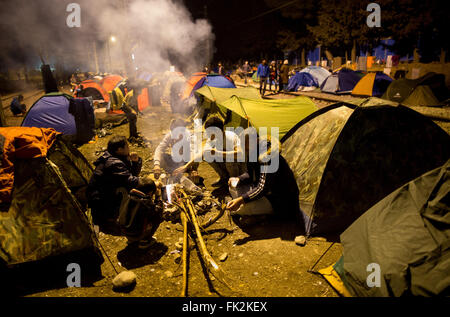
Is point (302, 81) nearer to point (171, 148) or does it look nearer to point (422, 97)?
point (422, 97)

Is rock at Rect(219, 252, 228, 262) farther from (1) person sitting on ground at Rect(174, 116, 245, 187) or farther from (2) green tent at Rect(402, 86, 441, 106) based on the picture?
(2) green tent at Rect(402, 86, 441, 106)

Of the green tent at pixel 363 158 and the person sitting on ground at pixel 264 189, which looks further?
the person sitting on ground at pixel 264 189

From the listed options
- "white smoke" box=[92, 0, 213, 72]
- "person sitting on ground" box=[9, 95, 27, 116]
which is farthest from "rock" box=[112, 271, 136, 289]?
"person sitting on ground" box=[9, 95, 27, 116]

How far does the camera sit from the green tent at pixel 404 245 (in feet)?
7.23

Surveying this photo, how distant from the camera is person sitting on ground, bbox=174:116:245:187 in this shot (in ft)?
16.1

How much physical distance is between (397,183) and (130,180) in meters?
3.77

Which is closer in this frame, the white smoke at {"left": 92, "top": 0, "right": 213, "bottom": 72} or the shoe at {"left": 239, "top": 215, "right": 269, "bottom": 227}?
the shoe at {"left": 239, "top": 215, "right": 269, "bottom": 227}

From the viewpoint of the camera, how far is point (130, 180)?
3.82m

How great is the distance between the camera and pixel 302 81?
18.1m

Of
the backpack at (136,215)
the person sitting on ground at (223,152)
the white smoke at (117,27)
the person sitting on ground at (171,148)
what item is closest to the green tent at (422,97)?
the person sitting on ground at (223,152)

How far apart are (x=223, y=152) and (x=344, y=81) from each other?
524 inches

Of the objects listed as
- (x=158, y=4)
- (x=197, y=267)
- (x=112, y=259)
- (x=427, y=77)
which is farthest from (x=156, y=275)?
(x=158, y=4)
